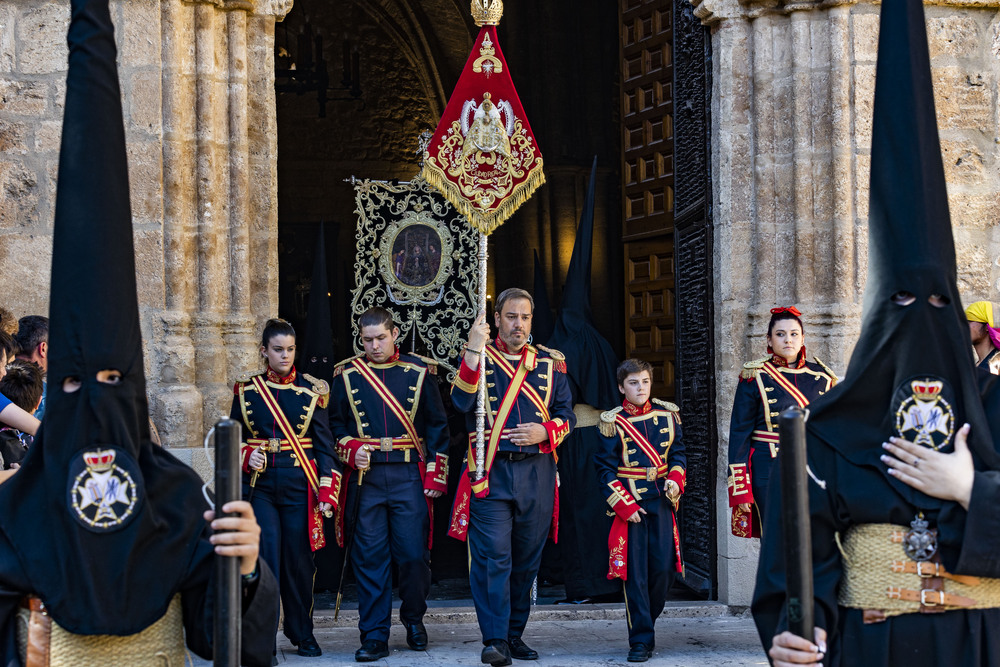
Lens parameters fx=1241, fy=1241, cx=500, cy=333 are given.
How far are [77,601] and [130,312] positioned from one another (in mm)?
651

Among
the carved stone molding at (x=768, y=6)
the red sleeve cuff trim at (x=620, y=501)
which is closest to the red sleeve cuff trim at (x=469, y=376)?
the red sleeve cuff trim at (x=620, y=501)

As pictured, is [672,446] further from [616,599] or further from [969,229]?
[969,229]

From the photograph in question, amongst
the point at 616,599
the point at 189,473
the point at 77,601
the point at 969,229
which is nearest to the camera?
the point at 77,601

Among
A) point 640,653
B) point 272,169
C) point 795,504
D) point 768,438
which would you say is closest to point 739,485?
point 768,438

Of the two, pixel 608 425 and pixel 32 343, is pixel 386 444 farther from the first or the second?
pixel 32 343

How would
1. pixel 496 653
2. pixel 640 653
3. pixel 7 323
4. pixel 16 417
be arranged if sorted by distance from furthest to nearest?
1. pixel 640 653
2. pixel 496 653
3. pixel 7 323
4. pixel 16 417

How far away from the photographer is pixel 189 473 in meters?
2.96

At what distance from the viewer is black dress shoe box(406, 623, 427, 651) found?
653 centimetres

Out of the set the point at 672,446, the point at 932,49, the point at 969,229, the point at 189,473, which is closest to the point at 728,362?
the point at 672,446

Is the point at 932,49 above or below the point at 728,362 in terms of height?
above

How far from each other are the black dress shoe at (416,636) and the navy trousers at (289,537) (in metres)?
0.52

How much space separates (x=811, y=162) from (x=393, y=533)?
3220 millimetres

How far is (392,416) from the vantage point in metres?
6.63

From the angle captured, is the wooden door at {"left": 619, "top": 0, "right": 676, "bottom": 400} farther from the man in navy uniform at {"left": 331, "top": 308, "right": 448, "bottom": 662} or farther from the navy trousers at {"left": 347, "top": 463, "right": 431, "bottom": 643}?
the navy trousers at {"left": 347, "top": 463, "right": 431, "bottom": 643}
